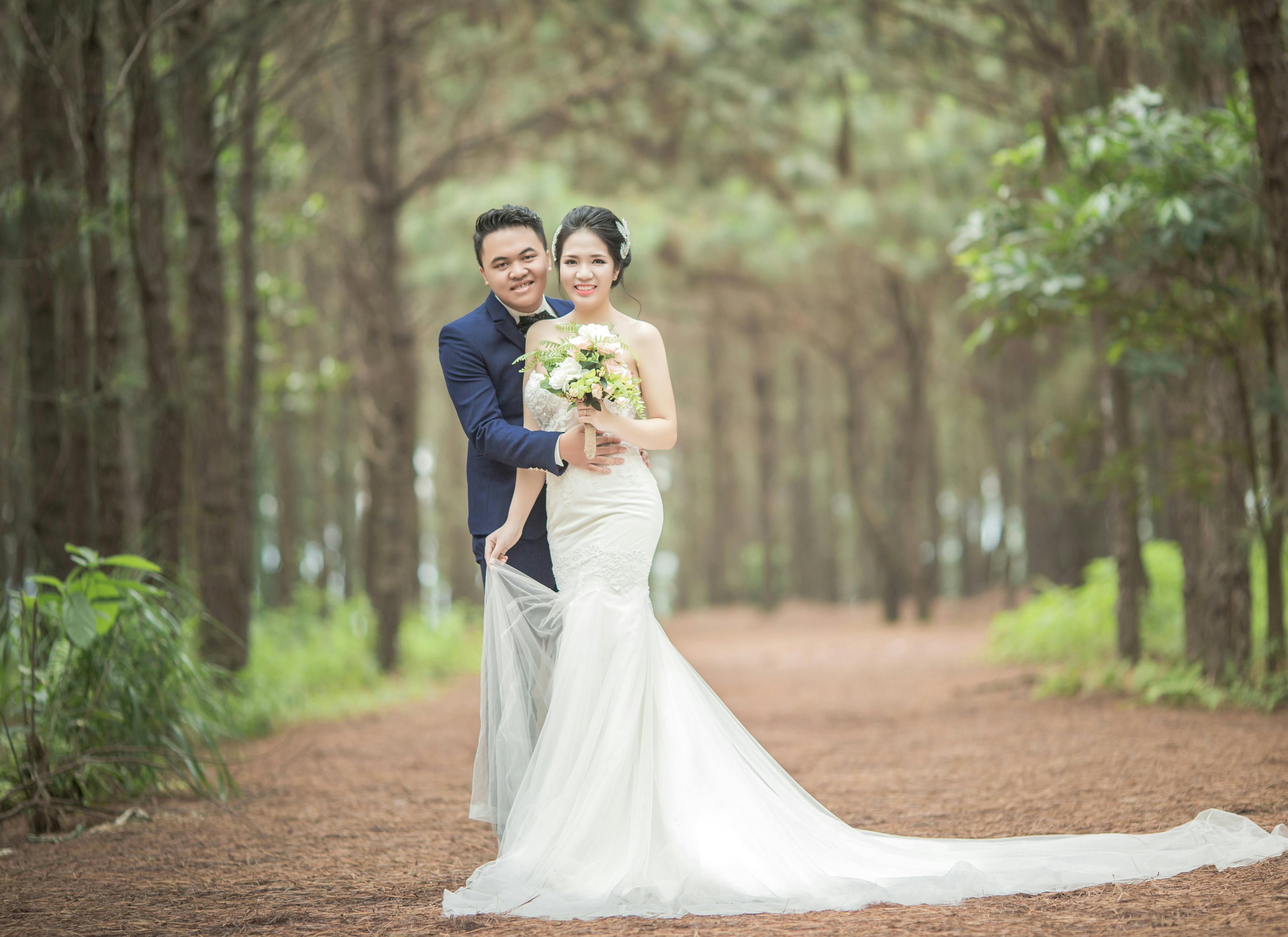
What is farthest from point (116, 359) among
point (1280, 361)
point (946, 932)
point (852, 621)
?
point (852, 621)

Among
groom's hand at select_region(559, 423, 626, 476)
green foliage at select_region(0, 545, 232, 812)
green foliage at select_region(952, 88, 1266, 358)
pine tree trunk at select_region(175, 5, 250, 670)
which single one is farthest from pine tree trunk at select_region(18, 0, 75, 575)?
green foliage at select_region(952, 88, 1266, 358)

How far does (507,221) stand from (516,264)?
0.49 ft

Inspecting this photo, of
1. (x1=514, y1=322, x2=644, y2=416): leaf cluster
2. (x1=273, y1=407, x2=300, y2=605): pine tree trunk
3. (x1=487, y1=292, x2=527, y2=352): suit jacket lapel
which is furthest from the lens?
(x1=273, y1=407, x2=300, y2=605): pine tree trunk

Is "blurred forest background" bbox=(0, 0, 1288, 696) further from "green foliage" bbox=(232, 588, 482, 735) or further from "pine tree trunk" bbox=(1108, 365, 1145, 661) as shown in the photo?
"green foliage" bbox=(232, 588, 482, 735)

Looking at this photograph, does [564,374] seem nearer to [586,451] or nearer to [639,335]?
[586,451]

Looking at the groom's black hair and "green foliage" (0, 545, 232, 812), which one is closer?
the groom's black hair

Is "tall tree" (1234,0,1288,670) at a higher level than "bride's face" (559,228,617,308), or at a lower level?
higher

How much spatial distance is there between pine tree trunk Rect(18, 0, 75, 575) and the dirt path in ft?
5.78

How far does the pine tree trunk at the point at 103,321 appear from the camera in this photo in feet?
19.8

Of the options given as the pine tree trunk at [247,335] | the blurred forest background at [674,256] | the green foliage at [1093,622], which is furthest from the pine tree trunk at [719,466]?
the pine tree trunk at [247,335]

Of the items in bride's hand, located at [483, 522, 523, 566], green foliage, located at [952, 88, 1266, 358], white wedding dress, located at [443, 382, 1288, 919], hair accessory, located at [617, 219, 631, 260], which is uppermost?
green foliage, located at [952, 88, 1266, 358]

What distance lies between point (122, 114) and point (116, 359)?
3099 mm

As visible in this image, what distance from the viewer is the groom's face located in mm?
3873

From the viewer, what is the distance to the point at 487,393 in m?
3.84
